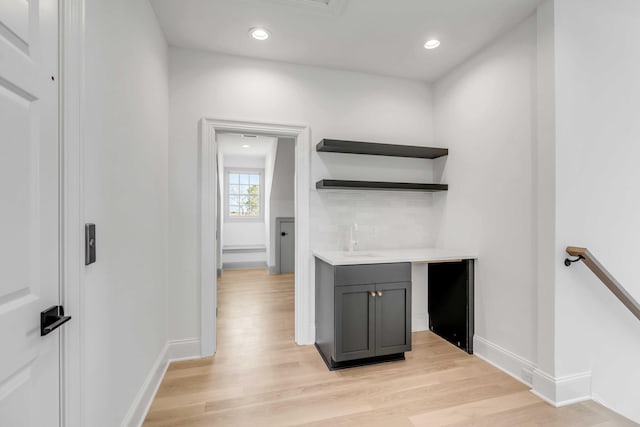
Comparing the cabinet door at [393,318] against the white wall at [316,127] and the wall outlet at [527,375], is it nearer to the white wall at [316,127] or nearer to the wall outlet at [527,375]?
the white wall at [316,127]

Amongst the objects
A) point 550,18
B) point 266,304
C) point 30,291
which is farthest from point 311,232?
point 550,18

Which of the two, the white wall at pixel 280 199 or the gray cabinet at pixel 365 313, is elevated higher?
the white wall at pixel 280 199

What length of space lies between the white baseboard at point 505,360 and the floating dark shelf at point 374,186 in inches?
55.2

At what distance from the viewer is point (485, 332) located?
243cm

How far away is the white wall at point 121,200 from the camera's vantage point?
117 centimetres

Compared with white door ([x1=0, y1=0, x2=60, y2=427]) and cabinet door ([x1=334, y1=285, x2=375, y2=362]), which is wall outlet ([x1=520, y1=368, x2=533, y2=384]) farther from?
white door ([x1=0, y1=0, x2=60, y2=427])

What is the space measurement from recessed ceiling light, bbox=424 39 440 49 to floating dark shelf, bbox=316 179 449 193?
1.19 meters

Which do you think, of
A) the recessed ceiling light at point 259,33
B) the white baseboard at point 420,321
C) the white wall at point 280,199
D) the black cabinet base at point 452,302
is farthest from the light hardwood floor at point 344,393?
the white wall at point 280,199

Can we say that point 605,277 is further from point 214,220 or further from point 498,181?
point 214,220

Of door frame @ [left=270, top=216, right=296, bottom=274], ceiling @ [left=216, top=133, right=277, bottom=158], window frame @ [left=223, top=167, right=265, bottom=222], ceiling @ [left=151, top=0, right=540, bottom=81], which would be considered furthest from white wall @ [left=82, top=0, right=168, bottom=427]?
window frame @ [left=223, top=167, right=265, bottom=222]

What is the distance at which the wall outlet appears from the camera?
2020mm

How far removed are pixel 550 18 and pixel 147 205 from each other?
9.63 ft

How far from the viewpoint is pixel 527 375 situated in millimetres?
2047

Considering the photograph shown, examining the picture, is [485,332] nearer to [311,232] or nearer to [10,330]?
[311,232]
